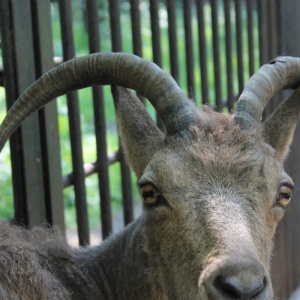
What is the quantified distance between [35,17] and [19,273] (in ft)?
6.67

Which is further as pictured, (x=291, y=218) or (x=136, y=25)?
(x=291, y=218)

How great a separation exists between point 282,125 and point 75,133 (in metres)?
1.70

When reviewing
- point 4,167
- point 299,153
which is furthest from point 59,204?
point 4,167

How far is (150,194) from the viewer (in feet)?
14.8

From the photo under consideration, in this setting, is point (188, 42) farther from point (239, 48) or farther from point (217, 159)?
point (217, 159)

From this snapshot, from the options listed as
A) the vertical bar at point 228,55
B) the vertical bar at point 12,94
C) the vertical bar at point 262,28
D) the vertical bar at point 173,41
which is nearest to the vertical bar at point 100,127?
the vertical bar at point 12,94

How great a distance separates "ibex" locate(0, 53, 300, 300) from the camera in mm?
4180

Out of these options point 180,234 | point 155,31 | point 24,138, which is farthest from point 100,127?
point 180,234

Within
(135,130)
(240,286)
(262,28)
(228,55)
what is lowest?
(240,286)

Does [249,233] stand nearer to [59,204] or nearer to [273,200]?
[273,200]

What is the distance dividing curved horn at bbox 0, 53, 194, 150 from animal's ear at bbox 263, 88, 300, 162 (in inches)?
27.9

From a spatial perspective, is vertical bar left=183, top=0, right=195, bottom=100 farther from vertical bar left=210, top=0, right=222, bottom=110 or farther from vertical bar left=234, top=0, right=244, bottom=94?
vertical bar left=234, top=0, right=244, bottom=94

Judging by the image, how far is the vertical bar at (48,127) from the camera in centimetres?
556

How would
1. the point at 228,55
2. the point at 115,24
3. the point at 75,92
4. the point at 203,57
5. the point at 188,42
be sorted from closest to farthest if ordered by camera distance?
the point at 75,92 < the point at 115,24 < the point at 188,42 < the point at 203,57 < the point at 228,55
